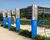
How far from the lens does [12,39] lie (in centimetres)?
1166

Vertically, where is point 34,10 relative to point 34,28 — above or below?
above

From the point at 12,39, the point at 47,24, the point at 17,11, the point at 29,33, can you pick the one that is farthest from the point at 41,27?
the point at 12,39

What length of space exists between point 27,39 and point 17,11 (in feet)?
16.7

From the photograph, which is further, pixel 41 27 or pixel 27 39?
pixel 41 27

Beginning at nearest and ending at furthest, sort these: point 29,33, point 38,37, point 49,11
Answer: point 38,37 < point 29,33 < point 49,11

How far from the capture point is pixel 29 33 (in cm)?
1235

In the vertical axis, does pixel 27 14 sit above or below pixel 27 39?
above

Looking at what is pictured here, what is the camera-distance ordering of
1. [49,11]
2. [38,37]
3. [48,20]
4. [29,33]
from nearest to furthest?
[38,37]
[29,33]
[48,20]
[49,11]

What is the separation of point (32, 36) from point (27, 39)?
0.34 metres

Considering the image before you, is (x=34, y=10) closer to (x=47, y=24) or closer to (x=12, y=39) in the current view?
(x=12, y=39)

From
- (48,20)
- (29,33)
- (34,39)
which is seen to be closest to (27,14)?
(48,20)

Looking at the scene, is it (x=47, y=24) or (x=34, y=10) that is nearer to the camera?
(x=34, y=10)

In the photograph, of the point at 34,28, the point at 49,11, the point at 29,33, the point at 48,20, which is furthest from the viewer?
the point at 49,11

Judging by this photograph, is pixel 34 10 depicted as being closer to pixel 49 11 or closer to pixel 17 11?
pixel 17 11
